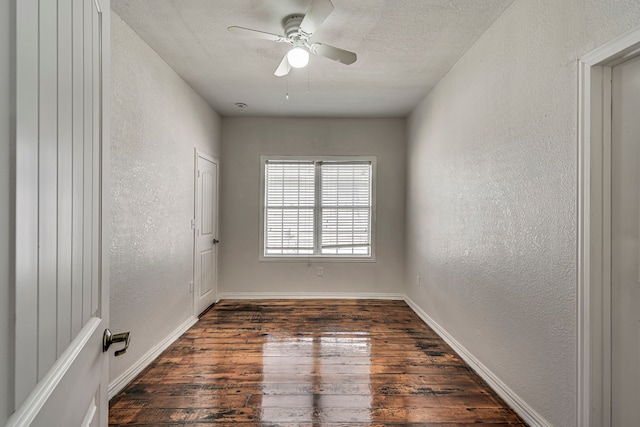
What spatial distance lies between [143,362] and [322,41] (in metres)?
2.98

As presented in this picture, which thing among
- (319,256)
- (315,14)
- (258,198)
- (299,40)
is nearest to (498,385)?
(315,14)

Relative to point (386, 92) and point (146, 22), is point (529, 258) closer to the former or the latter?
point (386, 92)

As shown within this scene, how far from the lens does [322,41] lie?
2.74 m

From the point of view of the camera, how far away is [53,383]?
612 mm

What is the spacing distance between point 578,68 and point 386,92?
2403mm

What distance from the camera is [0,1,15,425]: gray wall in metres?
0.44

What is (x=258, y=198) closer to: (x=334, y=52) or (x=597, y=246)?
(x=334, y=52)

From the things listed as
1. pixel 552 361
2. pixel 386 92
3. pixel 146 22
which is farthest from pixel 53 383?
pixel 386 92

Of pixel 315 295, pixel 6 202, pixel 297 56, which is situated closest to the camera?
pixel 6 202

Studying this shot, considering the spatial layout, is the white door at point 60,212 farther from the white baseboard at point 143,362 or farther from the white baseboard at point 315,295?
the white baseboard at point 315,295

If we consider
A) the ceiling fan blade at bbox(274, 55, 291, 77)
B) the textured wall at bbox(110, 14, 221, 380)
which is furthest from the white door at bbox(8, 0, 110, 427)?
the ceiling fan blade at bbox(274, 55, 291, 77)

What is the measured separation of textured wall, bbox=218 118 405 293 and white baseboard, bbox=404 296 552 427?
1.56 meters

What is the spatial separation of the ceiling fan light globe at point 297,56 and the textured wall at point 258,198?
8.04ft

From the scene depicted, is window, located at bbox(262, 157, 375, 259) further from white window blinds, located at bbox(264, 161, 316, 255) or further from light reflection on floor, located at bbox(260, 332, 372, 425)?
light reflection on floor, located at bbox(260, 332, 372, 425)
